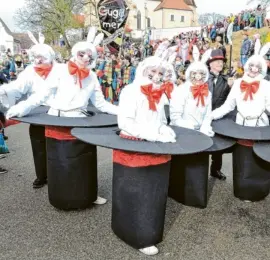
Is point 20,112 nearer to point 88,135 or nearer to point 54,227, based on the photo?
point 88,135

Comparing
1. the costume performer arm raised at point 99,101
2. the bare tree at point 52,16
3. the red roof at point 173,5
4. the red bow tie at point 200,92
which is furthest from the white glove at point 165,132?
the red roof at point 173,5

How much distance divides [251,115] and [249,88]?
0.30 metres

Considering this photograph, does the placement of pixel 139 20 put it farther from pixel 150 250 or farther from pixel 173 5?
pixel 150 250

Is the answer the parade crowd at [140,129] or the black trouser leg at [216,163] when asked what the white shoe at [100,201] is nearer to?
the parade crowd at [140,129]

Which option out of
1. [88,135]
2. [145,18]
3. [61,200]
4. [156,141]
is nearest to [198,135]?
[156,141]

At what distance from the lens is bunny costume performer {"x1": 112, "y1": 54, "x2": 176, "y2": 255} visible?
9.17ft

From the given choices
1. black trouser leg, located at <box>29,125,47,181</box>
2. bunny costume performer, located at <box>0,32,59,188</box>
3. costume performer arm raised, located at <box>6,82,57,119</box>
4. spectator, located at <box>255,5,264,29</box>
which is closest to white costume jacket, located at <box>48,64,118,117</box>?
costume performer arm raised, located at <box>6,82,57,119</box>

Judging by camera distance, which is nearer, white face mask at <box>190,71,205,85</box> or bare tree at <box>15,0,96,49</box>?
white face mask at <box>190,71,205,85</box>

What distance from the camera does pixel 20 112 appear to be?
340 centimetres

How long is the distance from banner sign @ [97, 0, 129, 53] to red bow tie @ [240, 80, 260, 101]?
230 inches

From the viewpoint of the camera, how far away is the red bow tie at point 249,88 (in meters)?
3.74

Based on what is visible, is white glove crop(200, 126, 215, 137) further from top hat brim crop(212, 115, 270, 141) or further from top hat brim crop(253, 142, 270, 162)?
top hat brim crop(253, 142, 270, 162)

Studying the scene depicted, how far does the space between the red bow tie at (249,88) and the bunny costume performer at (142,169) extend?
1.29 metres

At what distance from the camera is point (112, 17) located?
8898mm
